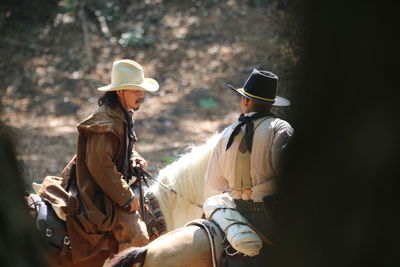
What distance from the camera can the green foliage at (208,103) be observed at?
40.5 feet

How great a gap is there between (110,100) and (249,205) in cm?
160

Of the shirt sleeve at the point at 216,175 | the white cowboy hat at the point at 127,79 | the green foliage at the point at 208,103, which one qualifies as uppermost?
the white cowboy hat at the point at 127,79

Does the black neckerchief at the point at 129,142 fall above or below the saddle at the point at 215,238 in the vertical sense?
above

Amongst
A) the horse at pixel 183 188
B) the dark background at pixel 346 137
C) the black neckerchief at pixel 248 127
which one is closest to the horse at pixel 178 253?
the black neckerchief at pixel 248 127

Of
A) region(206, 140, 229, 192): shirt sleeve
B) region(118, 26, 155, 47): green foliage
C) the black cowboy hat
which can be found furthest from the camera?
region(118, 26, 155, 47): green foliage

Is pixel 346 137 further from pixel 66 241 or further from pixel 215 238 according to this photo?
pixel 66 241

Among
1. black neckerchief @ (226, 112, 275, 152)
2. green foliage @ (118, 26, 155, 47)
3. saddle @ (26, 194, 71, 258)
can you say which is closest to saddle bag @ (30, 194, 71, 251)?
saddle @ (26, 194, 71, 258)

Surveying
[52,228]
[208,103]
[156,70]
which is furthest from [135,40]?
[52,228]

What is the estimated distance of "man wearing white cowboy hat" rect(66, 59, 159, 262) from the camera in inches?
193

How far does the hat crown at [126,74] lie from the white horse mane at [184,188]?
0.85 m

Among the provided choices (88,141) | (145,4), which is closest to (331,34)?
(88,141)

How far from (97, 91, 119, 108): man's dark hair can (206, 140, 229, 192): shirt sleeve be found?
1042mm

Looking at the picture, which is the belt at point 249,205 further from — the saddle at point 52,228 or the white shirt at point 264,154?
the saddle at point 52,228

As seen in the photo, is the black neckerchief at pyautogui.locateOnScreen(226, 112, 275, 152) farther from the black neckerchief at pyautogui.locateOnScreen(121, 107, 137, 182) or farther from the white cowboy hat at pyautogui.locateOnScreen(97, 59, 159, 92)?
the white cowboy hat at pyautogui.locateOnScreen(97, 59, 159, 92)
